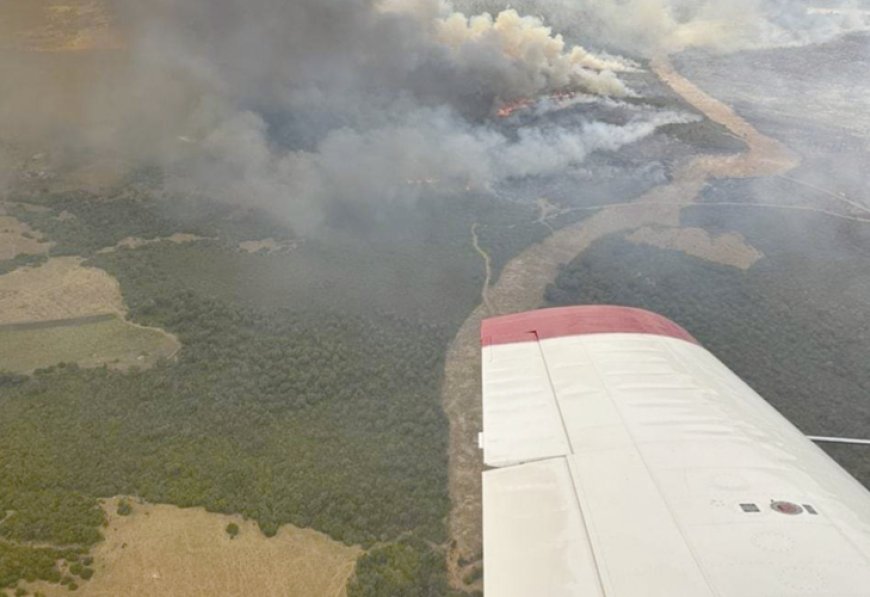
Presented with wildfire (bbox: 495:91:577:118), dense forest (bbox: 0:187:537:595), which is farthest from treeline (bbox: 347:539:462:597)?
wildfire (bbox: 495:91:577:118)

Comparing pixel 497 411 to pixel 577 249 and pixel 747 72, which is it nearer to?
pixel 577 249

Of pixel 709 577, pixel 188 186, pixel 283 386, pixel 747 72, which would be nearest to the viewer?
pixel 709 577

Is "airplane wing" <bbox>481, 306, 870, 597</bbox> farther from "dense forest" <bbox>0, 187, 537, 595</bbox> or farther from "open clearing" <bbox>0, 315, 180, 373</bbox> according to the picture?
"open clearing" <bbox>0, 315, 180, 373</bbox>

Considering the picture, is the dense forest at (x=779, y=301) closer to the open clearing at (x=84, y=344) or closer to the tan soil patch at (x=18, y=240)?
the open clearing at (x=84, y=344)

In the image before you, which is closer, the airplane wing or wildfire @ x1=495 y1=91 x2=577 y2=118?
the airplane wing

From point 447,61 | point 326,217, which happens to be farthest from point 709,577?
point 447,61

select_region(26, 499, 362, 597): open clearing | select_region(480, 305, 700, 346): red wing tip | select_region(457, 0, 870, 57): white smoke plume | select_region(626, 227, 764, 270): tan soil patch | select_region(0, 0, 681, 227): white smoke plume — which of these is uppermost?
select_region(457, 0, 870, 57): white smoke plume
